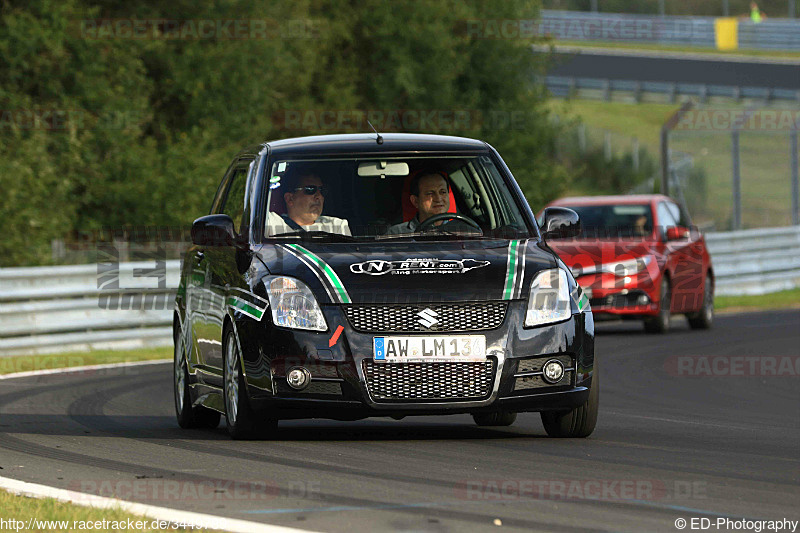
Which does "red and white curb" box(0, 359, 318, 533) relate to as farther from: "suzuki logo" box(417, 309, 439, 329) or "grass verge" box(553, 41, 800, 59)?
"grass verge" box(553, 41, 800, 59)

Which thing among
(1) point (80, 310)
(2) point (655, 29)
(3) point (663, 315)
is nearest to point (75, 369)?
(1) point (80, 310)

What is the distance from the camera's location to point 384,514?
21.5ft

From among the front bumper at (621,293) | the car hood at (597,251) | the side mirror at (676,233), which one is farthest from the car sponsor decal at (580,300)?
the side mirror at (676,233)

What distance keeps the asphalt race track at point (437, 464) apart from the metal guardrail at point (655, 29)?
58139 mm

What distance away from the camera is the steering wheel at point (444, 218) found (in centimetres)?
970

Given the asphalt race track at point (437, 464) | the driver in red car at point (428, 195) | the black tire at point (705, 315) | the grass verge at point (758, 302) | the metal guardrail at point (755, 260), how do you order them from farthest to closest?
1. the metal guardrail at point (755, 260)
2. the grass verge at point (758, 302)
3. the black tire at point (705, 315)
4. the driver in red car at point (428, 195)
5. the asphalt race track at point (437, 464)

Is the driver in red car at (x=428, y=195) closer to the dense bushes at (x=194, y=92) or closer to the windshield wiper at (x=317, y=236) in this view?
the windshield wiper at (x=317, y=236)

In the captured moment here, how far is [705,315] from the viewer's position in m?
21.1

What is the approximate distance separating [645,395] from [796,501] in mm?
6230

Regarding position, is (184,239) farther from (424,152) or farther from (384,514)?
(384,514)

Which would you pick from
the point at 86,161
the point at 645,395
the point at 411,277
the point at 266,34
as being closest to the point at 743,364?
the point at 645,395

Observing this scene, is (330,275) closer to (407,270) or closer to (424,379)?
(407,270)

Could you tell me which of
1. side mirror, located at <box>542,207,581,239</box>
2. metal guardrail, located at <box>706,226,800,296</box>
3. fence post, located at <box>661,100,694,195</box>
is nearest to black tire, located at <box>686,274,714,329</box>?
metal guardrail, located at <box>706,226,800,296</box>

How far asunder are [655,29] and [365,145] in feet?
211
